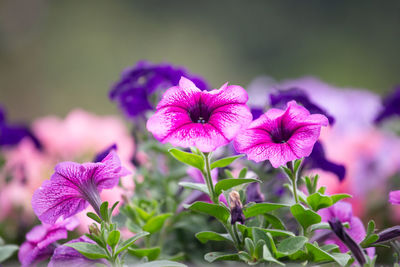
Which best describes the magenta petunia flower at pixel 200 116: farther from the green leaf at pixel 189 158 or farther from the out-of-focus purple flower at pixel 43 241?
the out-of-focus purple flower at pixel 43 241

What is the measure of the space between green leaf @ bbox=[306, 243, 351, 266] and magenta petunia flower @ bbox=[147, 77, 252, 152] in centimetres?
9

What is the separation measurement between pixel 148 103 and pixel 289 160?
21 centimetres

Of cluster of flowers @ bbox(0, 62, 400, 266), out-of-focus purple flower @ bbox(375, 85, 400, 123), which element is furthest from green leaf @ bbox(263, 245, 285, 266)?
out-of-focus purple flower @ bbox(375, 85, 400, 123)

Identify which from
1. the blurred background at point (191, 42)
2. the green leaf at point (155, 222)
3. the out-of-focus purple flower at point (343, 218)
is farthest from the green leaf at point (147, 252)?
the blurred background at point (191, 42)

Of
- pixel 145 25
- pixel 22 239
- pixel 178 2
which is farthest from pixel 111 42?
pixel 22 239

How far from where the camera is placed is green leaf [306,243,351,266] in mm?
282

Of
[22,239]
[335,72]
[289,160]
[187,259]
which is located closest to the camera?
[289,160]

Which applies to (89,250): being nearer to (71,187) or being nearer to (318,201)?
(71,187)

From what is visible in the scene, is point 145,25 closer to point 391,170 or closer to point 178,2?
point 178,2

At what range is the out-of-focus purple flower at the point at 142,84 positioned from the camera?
404 millimetres

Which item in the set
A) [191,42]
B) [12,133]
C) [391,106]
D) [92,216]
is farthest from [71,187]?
[191,42]

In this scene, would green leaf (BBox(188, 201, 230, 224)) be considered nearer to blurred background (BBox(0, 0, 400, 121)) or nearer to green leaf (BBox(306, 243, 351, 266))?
green leaf (BBox(306, 243, 351, 266))

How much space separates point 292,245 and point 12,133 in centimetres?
46

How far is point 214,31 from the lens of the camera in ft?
7.65
